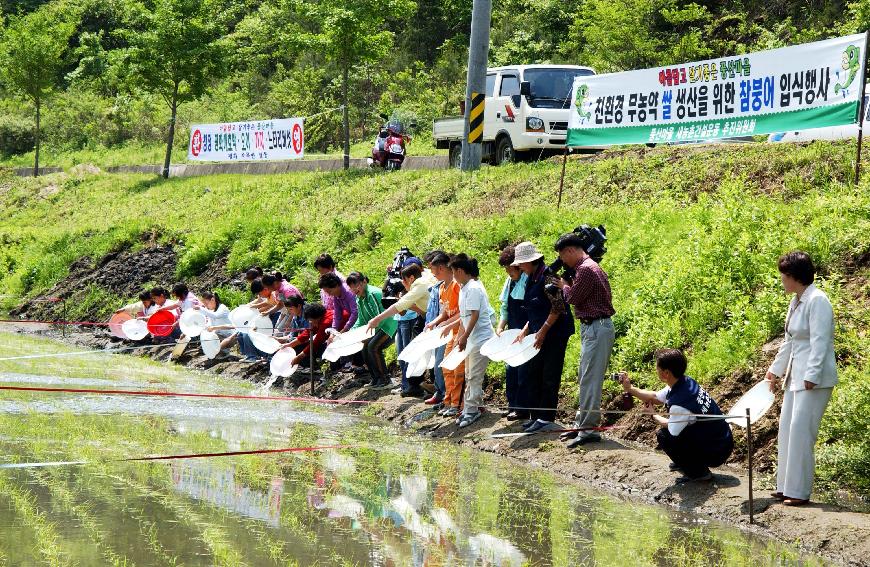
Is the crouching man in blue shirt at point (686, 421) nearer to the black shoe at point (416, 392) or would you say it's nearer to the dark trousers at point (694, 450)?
the dark trousers at point (694, 450)

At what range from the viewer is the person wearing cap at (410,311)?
13.5 meters

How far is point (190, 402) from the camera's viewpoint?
1434cm

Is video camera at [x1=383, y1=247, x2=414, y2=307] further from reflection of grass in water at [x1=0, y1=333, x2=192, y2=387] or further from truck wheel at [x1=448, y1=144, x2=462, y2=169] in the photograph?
truck wheel at [x1=448, y1=144, x2=462, y2=169]

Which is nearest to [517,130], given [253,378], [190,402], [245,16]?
[253,378]

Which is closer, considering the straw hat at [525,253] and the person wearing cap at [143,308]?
the straw hat at [525,253]

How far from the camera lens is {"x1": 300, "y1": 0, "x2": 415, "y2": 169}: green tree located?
27.7 meters

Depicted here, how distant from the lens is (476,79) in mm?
21266

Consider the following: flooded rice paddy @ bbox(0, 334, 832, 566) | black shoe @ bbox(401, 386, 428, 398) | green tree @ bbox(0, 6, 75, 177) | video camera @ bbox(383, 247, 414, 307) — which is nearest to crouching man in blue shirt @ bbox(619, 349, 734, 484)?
flooded rice paddy @ bbox(0, 334, 832, 566)

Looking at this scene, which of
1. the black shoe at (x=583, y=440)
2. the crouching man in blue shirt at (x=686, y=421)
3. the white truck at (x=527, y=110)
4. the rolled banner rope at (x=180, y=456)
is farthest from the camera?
the white truck at (x=527, y=110)

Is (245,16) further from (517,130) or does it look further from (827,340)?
(827,340)

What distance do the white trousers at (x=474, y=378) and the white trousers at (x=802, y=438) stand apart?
4.15 meters

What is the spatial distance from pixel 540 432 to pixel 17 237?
25.7m

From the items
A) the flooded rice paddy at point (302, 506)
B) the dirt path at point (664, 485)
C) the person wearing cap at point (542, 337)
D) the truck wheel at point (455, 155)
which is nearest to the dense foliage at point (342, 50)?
the truck wheel at point (455, 155)

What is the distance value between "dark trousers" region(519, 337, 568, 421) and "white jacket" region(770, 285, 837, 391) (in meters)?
3.06
